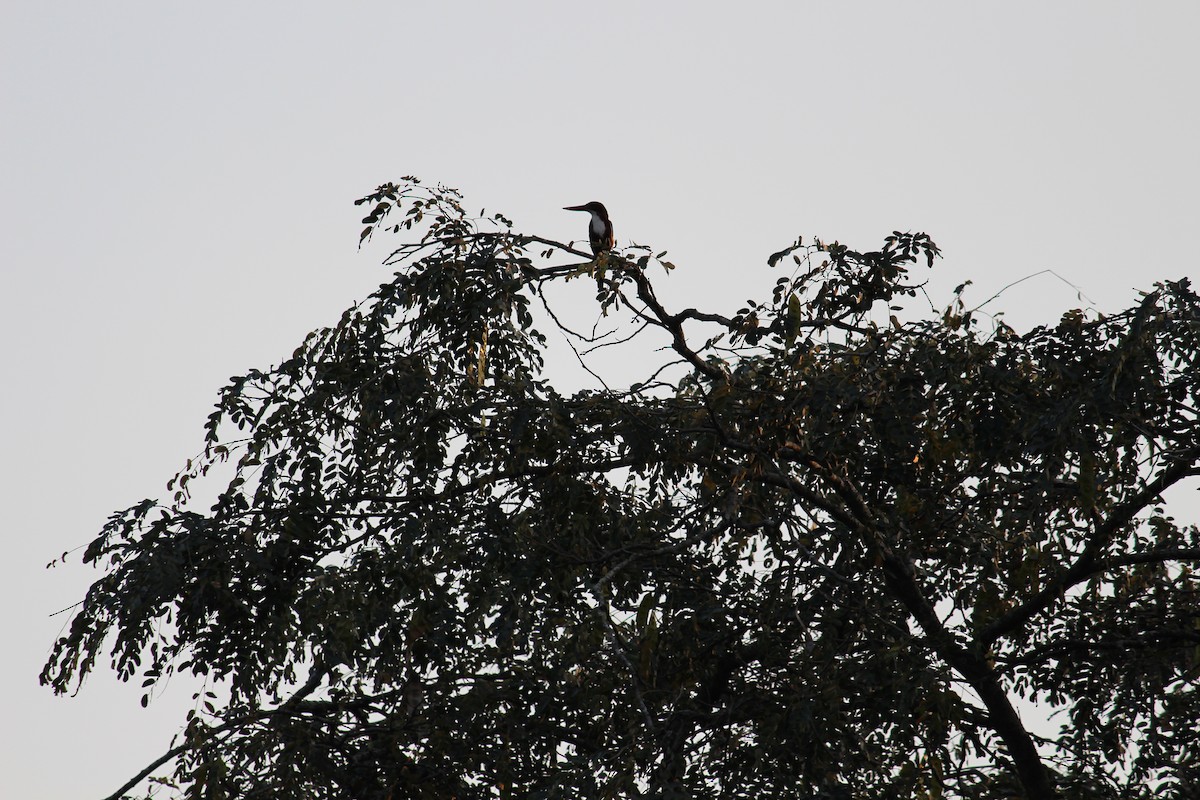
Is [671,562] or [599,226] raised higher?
[599,226]

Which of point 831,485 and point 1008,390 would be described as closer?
point 1008,390

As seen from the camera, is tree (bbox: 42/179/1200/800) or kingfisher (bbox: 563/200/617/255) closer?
tree (bbox: 42/179/1200/800)

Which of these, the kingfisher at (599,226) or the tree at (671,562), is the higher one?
the kingfisher at (599,226)

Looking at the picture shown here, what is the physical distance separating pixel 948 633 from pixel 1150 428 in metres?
1.36

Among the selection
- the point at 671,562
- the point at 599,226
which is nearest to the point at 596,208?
the point at 599,226

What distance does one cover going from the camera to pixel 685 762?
6320mm

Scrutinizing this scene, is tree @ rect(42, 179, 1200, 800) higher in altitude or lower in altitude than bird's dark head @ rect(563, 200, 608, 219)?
lower

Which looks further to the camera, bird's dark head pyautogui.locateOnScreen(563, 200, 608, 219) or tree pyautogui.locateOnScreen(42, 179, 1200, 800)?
bird's dark head pyautogui.locateOnScreen(563, 200, 608, 219)

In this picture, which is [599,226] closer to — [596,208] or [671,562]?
[596,208]

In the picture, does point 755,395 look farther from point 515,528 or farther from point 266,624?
point 266,624

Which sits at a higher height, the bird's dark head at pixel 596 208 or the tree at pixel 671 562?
the bird's dark head at pixel 596 208

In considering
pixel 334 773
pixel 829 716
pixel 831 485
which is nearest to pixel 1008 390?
pixel 831 485

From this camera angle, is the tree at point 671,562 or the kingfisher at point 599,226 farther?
the kingfisher at point 599,226

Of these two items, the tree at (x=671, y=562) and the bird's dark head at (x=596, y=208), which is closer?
the tree at (x=671, y=562)
